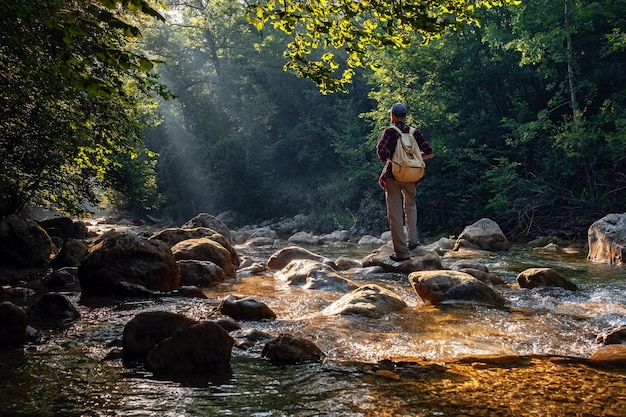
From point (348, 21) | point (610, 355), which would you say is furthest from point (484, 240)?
point (348, 21)

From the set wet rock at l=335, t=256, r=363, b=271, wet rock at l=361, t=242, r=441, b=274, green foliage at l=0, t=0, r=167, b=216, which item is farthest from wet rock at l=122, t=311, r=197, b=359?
wet rock at l=335, t=256, r=363, b=271

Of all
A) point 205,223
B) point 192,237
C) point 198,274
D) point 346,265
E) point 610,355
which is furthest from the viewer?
point 205,223

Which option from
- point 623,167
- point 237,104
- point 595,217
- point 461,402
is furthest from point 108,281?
point 237,104

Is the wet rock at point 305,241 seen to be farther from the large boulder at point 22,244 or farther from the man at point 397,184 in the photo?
the man at point 397,184

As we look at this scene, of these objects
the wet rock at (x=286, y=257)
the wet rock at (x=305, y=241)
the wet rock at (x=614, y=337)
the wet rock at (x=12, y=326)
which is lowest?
the wet rock at (x=305, y=241)

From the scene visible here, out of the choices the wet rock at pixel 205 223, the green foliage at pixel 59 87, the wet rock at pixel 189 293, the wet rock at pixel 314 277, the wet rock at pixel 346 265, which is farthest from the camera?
the wet rock at pixel 205 223

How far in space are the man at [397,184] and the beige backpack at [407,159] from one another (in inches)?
3.9

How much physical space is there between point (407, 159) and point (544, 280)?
258cm

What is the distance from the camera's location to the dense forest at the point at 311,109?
4742 mm

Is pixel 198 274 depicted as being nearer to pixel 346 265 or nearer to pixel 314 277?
pixel 314 277

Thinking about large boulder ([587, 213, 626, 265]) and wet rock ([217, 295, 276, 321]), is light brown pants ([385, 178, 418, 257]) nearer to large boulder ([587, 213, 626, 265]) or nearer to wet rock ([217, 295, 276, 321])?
wet rock ([217, 295, 276, 321])

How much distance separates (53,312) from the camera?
5.05 metres

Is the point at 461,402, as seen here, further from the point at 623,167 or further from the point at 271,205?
the point at 271,205

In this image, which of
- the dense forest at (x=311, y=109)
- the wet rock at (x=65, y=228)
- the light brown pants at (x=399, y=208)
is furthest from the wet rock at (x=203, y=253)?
the wet rock at (x=65, y=228)
